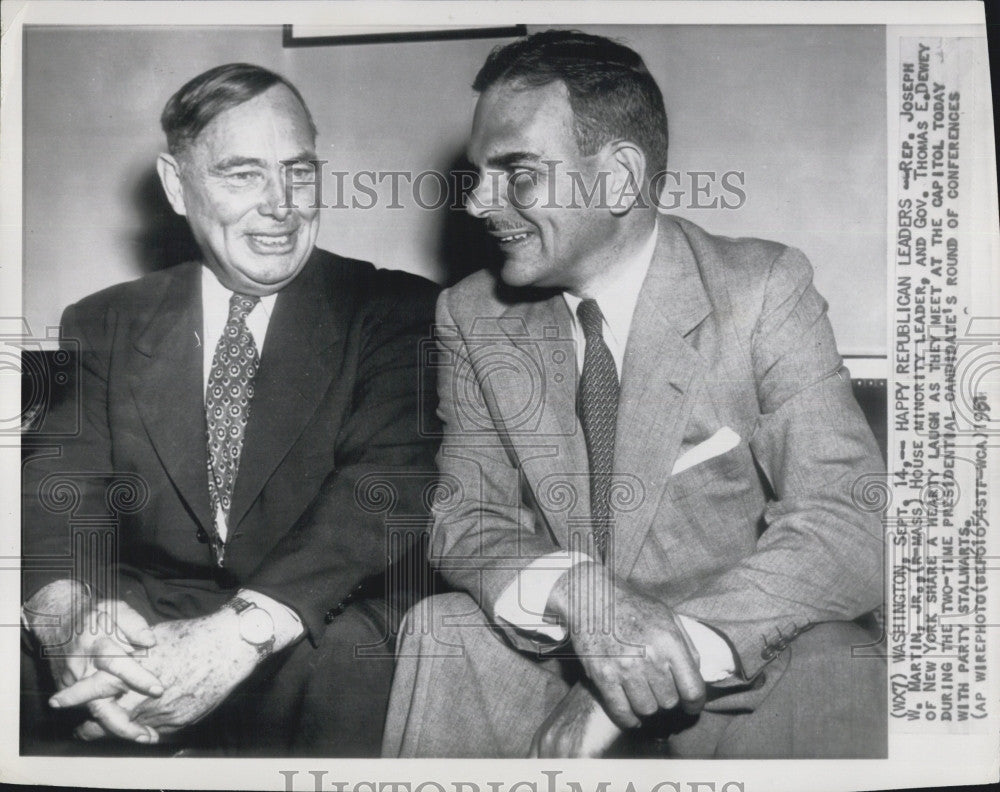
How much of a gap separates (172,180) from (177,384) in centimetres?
48

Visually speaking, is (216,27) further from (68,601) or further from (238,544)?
(68,601)

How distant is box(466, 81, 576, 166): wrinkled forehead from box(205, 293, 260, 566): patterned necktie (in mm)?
658

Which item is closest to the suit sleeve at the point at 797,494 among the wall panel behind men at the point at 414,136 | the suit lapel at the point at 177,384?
the wall panel behind men at the point at 414,136

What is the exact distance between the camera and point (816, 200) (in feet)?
7.59

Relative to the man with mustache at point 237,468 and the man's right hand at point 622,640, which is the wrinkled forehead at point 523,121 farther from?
the man's right hand at point 622,640

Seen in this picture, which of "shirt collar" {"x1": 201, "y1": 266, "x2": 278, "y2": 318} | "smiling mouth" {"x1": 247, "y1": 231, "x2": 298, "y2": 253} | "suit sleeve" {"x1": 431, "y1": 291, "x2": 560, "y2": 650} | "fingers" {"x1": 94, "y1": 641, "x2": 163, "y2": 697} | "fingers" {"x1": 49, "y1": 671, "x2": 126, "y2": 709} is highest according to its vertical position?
"smiling mouth" {"x1": 247, "y1": 231, "x2": 298, "y2": 253}

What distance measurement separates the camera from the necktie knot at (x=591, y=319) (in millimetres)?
2256

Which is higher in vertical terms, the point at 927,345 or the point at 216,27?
the point at 216,27

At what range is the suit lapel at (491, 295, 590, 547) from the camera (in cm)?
223

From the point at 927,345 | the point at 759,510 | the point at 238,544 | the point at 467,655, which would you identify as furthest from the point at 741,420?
the point at 238,544

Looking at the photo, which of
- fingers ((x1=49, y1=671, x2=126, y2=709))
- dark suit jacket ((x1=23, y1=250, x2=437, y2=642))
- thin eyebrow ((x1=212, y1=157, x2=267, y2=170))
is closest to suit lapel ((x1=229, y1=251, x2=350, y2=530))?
dark suit jacket ((x1=23, y1=250, x2=437, y2=642))

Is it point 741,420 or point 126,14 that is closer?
point 741,420

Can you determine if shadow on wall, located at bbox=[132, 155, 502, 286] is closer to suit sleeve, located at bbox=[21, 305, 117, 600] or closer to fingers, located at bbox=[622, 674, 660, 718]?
suit sleeve, located at bbox=[21, 305, 117, 600]

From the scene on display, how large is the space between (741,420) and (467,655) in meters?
0.81
